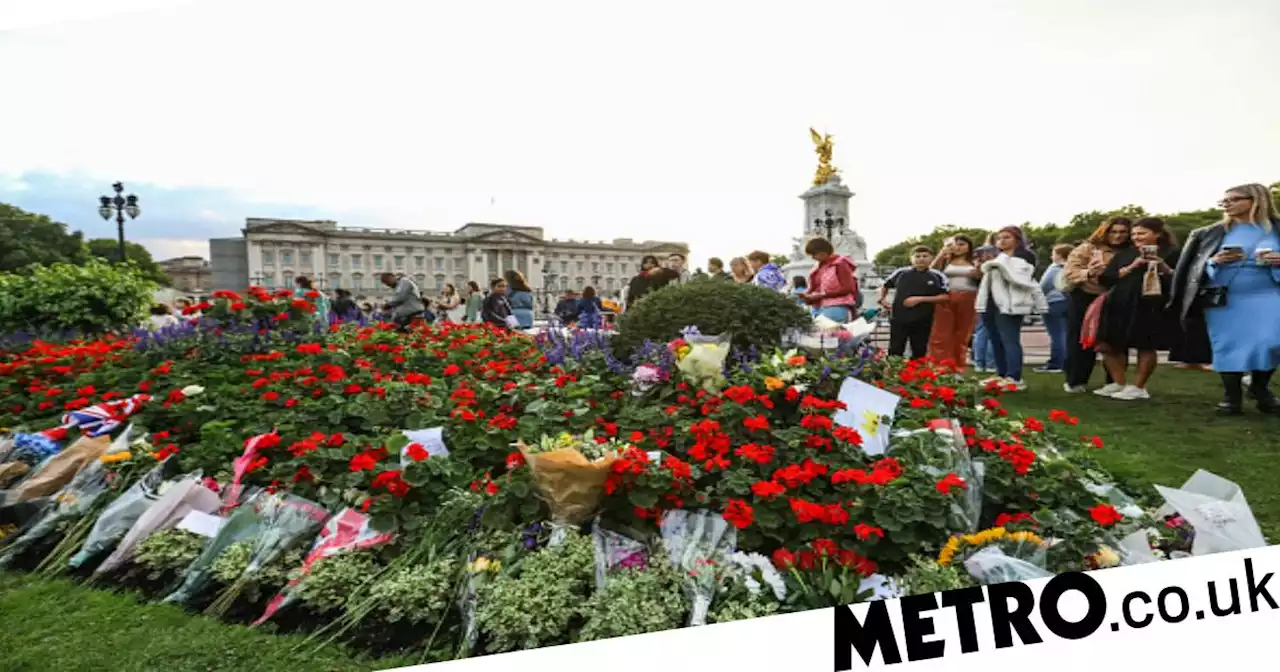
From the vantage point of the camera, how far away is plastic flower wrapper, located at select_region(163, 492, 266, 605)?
213cm

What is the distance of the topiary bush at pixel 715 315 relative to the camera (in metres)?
3.45

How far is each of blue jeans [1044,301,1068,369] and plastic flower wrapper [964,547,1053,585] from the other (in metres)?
5.19

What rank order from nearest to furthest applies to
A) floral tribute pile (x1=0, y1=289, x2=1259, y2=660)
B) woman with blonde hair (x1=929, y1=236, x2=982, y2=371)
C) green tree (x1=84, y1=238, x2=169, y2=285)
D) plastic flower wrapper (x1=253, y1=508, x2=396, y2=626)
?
floral tribute pile (x1=0, y1=289, x2=1259, y2=660)
plastic flower wrapper (x1=253, y1=508, x2=396, y2=626)
woman with blonde hair (x1=929, y1=236, x2=982, y2=371)
green tree (x1=84, y1=238, x2=169, y2=285)

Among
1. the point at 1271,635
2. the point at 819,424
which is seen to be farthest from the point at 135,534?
the point at 1271,635

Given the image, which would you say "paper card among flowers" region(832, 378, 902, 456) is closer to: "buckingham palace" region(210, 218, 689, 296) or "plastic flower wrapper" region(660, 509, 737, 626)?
"plastic flower wrapper" region(660, 509, 737, 626)

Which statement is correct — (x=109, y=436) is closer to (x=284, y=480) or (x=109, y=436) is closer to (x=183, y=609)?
(x=284, y=480)

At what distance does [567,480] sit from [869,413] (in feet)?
3.71

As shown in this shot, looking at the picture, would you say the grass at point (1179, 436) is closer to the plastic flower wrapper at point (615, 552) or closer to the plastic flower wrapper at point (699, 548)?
the plastic flower wrapper at point (699, 548)

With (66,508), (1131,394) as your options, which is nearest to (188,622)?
(66,508)

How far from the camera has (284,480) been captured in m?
2.52

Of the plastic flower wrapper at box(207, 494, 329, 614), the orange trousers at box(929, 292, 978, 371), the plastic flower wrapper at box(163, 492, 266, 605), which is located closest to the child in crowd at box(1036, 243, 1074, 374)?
the orange trousers at box(929, 292, 978, 371)

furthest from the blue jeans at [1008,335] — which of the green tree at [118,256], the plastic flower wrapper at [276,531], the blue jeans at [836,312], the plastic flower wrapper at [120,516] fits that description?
the green tree at [118,256]

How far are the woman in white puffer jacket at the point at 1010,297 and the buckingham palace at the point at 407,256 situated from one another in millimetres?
2504

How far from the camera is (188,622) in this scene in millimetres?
2020
